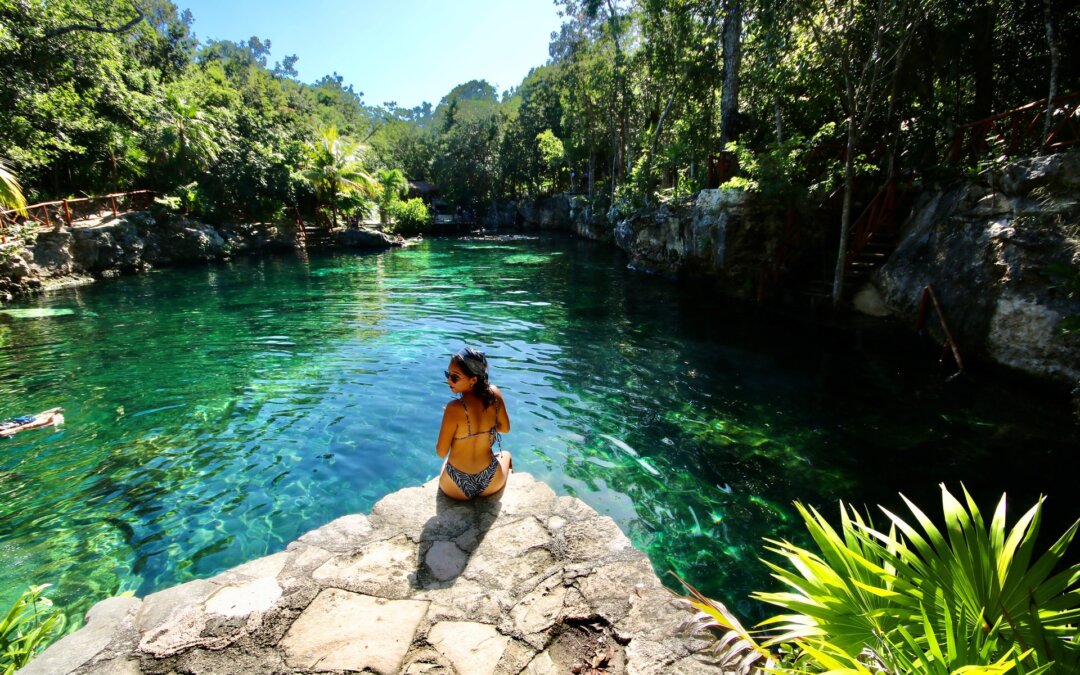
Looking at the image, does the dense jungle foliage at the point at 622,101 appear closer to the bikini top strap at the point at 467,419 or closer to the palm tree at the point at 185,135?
the palm tree at the point at 185,135

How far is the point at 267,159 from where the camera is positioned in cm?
3105

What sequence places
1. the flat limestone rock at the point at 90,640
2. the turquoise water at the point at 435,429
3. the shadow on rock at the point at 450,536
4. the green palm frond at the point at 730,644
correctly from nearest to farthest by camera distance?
1. the green palm frond at the point at 730,644
2. the flat limestone rock at the point at 90,640
3. the shadow on rock at the point at 450,536
4. the turquoise water at the point at 435,429

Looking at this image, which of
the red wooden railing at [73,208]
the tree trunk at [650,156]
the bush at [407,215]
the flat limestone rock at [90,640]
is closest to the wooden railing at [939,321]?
the flat limestone rock at [90,640]

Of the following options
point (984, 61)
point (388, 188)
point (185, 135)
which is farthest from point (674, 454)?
point (388, 188)

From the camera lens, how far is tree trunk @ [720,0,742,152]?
1856 centimetres

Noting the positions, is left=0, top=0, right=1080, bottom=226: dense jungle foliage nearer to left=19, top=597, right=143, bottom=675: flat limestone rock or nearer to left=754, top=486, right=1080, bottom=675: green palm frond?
left=754, top=486, right=1080, bottom=675: green palm frond

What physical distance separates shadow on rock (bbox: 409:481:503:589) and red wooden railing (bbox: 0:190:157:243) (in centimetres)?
2212

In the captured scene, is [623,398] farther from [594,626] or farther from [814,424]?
[594,626]

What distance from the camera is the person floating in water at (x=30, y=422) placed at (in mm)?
6836

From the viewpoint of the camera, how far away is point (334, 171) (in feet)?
109

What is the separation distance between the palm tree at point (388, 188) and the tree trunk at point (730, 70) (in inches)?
1092

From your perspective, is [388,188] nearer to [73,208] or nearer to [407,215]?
[407,215]

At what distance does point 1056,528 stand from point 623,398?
5434mm

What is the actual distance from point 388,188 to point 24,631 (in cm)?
4029
